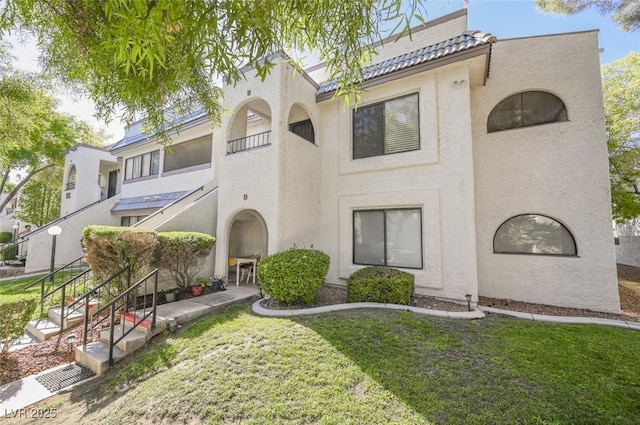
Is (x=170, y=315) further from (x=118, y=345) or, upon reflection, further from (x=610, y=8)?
(x=610, y=8)

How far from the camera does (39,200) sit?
2486 cm

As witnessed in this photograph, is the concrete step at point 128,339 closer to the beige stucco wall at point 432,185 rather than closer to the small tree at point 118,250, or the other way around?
the small tree at point 118,250

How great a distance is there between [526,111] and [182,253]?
11079 millimetres

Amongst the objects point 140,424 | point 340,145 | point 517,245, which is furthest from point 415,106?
point 140,424

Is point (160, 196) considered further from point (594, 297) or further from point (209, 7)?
point (594, 297)

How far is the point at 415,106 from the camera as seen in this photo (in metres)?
8.02

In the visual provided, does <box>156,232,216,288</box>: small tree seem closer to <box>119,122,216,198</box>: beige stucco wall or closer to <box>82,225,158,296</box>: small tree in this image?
<box>82,225,158,296</box>: small tree

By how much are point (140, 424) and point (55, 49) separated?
6.19 meters

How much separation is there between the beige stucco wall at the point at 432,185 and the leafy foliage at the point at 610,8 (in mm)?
3609

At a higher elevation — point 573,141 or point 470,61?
point 470,61

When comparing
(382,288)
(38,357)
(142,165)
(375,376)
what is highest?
(142,165)

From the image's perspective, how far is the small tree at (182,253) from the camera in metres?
7.24

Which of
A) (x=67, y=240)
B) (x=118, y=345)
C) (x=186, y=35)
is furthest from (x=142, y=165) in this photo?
(x=186, y=35)

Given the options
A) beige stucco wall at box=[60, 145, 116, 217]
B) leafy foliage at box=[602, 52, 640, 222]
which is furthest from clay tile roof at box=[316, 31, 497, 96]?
beige stucco wall at box=[60, 145, 116, 217]
